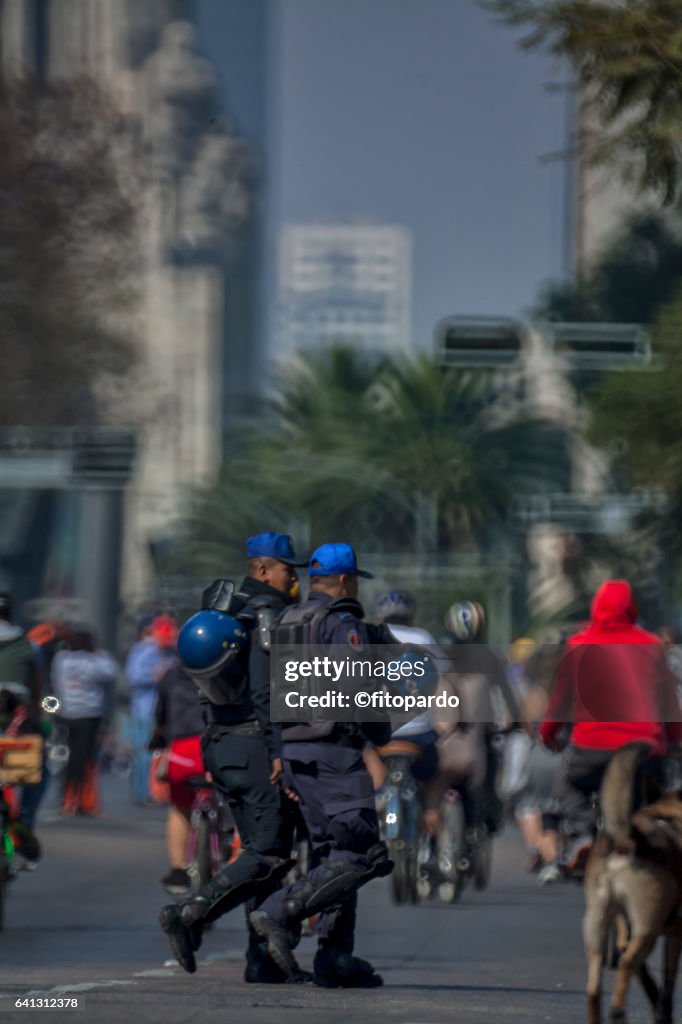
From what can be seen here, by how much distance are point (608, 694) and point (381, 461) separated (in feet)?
155

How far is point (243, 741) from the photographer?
9.43 meters

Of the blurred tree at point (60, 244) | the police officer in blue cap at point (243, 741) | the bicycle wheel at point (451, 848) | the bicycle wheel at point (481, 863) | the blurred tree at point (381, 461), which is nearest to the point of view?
the police officer in blue cap at point (243, 741)

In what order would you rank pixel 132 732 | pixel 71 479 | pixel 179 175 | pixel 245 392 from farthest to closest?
1. pixel 179 175
2. pixel 245 392
3. pixel 71 479
4. pixel 132 732

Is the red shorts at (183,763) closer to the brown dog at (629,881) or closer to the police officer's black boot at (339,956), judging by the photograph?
the police officer's black boot at (339,956)

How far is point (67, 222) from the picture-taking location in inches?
1431

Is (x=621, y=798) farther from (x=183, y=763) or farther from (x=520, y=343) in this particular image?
(x=520, y=343)

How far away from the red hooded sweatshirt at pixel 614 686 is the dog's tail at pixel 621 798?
2.09m

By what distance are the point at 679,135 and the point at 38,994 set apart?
17.7 feet

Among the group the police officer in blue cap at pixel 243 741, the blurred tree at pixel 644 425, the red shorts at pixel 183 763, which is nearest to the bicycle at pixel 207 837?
the red shorts at pixel 183 763

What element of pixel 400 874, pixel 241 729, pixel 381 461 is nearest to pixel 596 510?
pixel 381 461

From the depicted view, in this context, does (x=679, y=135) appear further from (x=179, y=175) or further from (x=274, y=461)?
(x=179, y=175)

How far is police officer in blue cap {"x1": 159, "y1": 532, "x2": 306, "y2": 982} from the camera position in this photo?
9.12m

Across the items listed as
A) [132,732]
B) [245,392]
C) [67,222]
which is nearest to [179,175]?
[245,392]

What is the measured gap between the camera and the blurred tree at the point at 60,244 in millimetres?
35594
